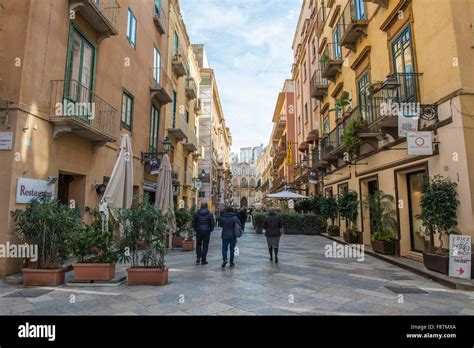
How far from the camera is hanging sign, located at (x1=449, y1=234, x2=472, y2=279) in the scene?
21.8 feet

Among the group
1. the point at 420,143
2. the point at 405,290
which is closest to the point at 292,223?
the point at 420,143

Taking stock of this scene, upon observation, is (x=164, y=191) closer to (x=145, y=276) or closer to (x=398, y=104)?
(x=145, y=276)

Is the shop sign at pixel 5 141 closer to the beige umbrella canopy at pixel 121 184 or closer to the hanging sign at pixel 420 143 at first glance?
the beige umbrella canopy at pixel 121 184

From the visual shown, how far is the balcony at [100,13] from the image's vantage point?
9.00m

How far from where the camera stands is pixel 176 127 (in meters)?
19.8

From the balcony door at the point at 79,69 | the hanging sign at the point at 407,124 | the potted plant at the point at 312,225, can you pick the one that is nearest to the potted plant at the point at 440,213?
the hanging sign at the point at 407,124

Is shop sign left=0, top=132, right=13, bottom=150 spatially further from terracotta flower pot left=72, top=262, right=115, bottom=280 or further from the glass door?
the glass door

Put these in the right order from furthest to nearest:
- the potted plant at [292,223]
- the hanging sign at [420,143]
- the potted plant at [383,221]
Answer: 1. the potted plant at [292,223]
2. the potted plant at [383,221]
3. the hanging sign at [420,143]

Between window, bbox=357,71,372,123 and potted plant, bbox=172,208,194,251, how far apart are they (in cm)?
780

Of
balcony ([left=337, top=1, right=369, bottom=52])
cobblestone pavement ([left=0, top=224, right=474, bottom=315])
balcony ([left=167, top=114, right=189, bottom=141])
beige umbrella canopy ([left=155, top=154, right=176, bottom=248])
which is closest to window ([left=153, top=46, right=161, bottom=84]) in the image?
balcony ([left=167, top=114, right=189, bottom=141])

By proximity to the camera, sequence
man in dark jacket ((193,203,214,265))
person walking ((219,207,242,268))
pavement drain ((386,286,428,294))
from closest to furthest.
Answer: pavement drain ((386,286,428,294)) < person walking ((219,207,242,268)) < man in dark jacket ((193,203,214,265))

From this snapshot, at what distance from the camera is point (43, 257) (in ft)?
20.6

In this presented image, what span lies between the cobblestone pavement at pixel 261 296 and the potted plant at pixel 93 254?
36cm

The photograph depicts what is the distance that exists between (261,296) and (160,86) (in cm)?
1392
